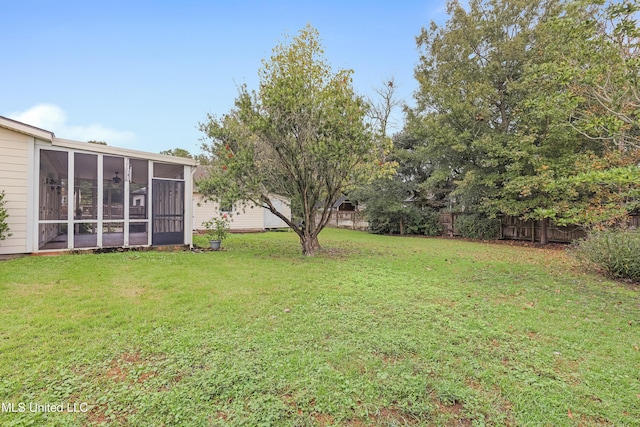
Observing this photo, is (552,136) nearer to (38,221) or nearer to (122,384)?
(122,384)

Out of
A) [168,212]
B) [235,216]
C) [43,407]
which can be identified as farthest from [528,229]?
[43,407]

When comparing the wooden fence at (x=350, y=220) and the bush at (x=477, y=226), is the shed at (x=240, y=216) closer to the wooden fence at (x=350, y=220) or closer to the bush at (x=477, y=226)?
the wooden fence at (x=350, y=220)

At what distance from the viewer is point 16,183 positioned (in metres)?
7.05

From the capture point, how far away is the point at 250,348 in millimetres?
2980

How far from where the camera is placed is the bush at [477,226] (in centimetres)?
1484

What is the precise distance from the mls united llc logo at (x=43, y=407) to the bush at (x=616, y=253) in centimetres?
867

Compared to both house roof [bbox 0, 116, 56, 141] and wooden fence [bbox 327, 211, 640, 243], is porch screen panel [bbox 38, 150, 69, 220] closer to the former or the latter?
house roof [bbox 0, 116, 56, 141]

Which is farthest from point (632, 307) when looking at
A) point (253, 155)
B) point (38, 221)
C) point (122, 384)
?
point (38, 221)

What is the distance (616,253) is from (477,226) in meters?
9.25

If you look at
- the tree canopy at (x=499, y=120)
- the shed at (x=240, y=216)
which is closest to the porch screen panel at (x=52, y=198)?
the shed at (x=240, y=216)

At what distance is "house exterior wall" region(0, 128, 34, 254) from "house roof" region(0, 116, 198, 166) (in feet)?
0.74

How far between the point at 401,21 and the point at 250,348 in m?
13.3

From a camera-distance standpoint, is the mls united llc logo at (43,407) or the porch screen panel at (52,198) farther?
the porch screen panel at (52,198)

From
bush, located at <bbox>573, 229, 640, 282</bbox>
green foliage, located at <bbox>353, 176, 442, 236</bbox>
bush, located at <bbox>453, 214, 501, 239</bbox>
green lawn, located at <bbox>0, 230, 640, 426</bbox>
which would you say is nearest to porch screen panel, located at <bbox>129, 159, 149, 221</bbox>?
green lawn, located at <bbox>0, 230, 640, 426</bbox>
